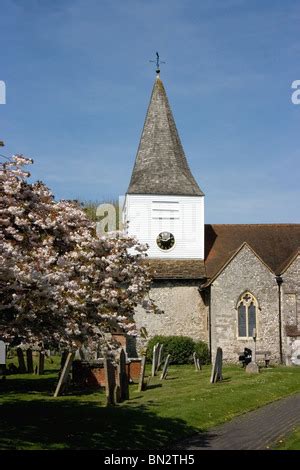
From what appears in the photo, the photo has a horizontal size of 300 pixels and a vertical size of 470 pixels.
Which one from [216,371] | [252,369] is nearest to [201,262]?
[252,369]

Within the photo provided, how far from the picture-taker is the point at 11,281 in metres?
10.2

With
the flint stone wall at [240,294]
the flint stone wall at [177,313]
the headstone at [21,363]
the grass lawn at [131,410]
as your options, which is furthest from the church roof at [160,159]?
the grass lawn at [131,410]

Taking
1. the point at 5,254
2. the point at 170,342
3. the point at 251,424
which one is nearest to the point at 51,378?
the point at 170,342

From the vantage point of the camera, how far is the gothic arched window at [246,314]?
32.0 metres

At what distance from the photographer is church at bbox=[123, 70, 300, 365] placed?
105 feet

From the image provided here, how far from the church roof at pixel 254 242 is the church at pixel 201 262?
6cm

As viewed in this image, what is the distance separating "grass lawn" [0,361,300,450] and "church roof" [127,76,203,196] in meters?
13.7

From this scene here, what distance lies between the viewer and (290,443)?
11531 millimetres

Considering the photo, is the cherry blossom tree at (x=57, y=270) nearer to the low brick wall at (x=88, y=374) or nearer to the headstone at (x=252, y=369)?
the low brick wall at (x=88, y=374)

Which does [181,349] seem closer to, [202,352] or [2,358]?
[202,352]

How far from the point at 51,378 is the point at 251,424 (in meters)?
13.1

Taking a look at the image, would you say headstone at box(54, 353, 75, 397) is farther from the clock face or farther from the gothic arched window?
the clock face

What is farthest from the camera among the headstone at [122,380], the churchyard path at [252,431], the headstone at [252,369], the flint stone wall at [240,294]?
the flint stone wall at [240,294]

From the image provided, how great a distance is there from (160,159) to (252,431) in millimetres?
24938
